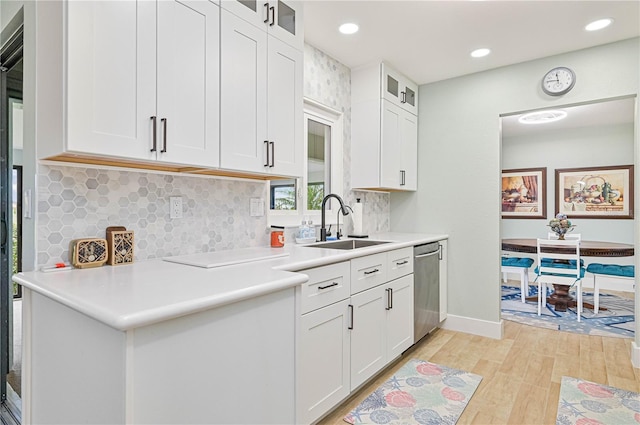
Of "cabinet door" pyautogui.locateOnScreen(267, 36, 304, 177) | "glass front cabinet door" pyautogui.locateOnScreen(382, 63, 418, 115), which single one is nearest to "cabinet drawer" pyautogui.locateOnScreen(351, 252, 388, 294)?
"cabinet door" pyautogui.locateOnScreen(267, 36, 304, 177)

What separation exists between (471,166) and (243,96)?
2.52m

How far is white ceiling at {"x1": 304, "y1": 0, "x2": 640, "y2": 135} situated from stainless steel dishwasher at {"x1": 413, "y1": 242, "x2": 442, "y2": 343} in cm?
169

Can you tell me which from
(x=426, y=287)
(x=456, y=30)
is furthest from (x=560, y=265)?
(x=456, y=30)

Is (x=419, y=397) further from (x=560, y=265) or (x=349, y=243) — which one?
(x=560, y=265)

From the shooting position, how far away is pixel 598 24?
2.56m

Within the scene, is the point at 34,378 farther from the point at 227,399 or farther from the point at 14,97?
the point at 14,97

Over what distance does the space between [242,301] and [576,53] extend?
344 centimetres

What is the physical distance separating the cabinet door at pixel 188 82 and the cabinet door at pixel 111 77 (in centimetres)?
5

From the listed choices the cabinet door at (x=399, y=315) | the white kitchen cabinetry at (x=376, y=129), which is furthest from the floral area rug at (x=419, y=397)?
the white kitchen cabinetry at (x=376, y=129)

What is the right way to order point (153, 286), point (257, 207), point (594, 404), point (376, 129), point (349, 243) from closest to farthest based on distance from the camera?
point (153, 286) < point (594, 404) < point (257, 207) < point (349, 243) < point (376, 129)

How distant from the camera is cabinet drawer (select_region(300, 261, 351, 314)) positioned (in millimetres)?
1813

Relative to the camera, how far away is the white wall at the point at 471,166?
3.25 m

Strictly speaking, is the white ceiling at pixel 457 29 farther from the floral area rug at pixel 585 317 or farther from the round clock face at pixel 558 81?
the floral area rug at pixel 585 317

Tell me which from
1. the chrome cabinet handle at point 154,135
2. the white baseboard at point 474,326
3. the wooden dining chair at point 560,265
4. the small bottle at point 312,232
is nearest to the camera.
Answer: the chrome cabinet handle at point 154,135
